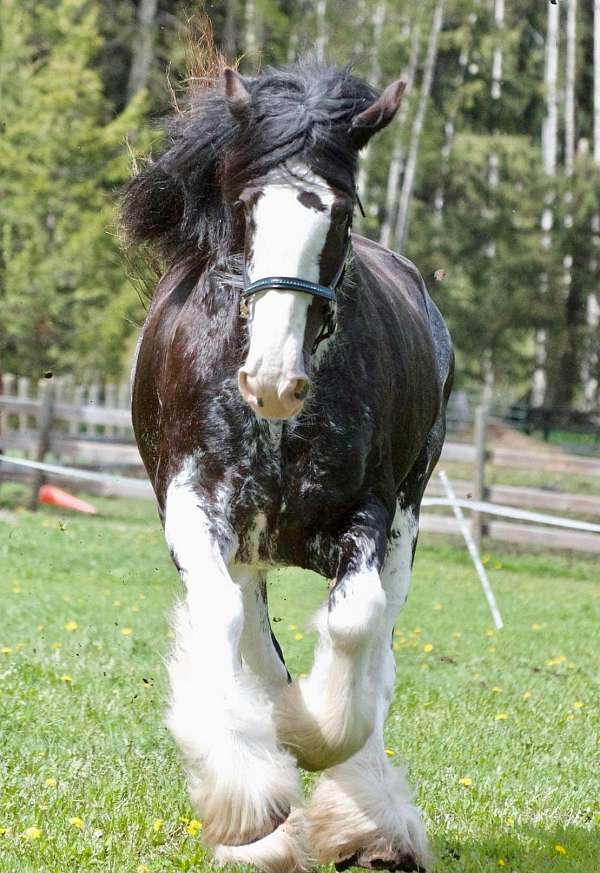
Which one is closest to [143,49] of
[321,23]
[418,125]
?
[321,23]

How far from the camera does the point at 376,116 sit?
404 centimetres

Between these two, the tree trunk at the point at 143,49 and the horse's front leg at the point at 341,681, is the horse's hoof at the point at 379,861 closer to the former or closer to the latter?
the horse's front leg at the point at 341,681

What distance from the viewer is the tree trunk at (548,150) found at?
32875mm

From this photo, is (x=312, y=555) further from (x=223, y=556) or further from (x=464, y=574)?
(x=464, y=574)

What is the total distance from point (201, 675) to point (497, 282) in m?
30.1

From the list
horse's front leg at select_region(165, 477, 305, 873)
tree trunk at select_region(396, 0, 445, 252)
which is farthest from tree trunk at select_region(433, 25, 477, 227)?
horse's front leg at select_region(165, 477, 305, 873)

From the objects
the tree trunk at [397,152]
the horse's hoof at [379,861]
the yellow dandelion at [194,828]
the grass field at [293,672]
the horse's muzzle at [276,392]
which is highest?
the tree trunk at [397,152]

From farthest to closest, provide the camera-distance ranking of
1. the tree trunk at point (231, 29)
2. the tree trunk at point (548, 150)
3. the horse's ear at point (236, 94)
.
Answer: the tree trunk at point (548, 150) < the tree trunk at point (231, 29) < the horse's ear at point (236, 94)

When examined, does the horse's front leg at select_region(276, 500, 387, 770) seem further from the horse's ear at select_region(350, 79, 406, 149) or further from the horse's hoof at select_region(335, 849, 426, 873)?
the horse's ear at select_region(350, 79, 406, 149)

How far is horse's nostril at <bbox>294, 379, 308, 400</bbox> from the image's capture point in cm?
355

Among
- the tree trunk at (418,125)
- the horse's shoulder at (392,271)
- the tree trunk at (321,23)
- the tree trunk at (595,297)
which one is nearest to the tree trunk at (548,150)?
the tree trunk at (595,297)

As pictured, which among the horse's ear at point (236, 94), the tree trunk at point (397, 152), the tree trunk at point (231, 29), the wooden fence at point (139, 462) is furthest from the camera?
the tree trunk at point (397, 152)

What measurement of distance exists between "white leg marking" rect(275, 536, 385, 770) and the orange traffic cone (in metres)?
13.5

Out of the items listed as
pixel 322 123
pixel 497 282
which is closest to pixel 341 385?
pixel 322 123
